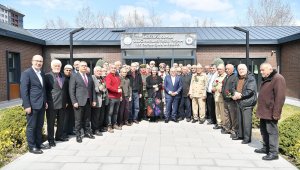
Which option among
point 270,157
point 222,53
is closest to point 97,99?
point 270,157

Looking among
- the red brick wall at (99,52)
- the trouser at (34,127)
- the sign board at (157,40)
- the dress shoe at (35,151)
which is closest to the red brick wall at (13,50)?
the red brick wall at (99,52)

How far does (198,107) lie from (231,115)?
2298 mm

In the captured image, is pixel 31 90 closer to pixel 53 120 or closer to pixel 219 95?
pixel 53 120

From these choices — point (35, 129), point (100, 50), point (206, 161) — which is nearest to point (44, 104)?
point (35, 129)

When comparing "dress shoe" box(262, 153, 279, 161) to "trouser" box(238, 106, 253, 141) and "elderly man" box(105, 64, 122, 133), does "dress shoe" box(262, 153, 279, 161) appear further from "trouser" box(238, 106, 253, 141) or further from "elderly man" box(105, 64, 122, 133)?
"elderly man" box(105, 64, 122, 133)

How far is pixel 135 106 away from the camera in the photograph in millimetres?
9398

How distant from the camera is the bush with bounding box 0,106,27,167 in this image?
5727 millimetres

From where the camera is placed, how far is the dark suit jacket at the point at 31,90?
577 centimetres

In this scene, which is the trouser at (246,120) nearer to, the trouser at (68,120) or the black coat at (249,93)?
the black coat at (249,93)

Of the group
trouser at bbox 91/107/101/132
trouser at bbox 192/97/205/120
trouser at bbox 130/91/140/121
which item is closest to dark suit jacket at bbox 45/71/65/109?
trouser at bbox 91/107/101/132

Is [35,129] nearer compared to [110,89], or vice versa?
[35,129]

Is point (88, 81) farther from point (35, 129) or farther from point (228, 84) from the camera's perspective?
point (228, 84)

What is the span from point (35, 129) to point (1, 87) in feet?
32.4

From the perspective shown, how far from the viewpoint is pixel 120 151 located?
618cm
